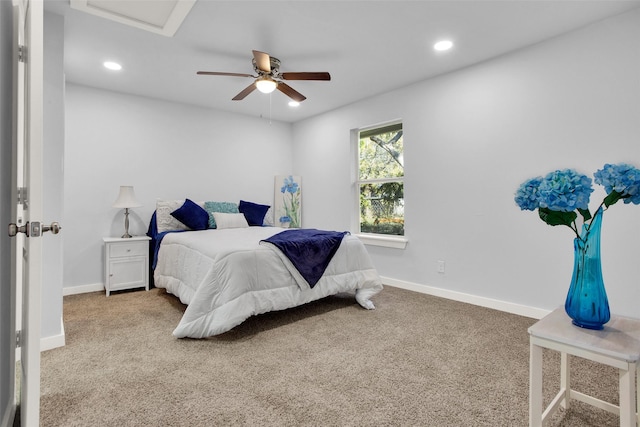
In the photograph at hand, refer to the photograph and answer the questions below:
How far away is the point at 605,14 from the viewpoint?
254 cm

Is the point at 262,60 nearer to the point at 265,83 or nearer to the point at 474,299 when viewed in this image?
the point at 265,83

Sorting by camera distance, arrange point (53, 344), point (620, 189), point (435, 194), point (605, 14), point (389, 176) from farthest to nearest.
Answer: point (389, 176) → point (435, 194) → point (605, 14) → point (53, 344) → point (620, 189)

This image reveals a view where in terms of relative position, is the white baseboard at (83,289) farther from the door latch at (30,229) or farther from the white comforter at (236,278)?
the door latch at (30,229)

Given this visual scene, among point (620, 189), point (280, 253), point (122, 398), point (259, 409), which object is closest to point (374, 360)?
point (259, 409)

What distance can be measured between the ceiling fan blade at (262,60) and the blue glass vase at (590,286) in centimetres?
233

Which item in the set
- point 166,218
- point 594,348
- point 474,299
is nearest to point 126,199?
point 166,218

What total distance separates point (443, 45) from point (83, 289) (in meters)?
4.69

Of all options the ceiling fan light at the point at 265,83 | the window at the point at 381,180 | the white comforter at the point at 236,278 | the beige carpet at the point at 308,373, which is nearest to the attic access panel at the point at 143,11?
the ceiling fan light at the point at 265,83

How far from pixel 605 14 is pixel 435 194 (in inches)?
78.6

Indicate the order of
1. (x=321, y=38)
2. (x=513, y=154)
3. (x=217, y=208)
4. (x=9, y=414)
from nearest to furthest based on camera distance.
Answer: (x=9, y=414)
(x=321, y=38)
(x=513, y=154)
(x=217, y=208)

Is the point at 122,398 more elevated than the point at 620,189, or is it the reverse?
the point at 620,189

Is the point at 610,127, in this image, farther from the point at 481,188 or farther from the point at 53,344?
the point at 53,344

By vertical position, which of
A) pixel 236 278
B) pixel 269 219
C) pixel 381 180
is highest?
pixel 381 180

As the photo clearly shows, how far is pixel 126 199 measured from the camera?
3.93 m
